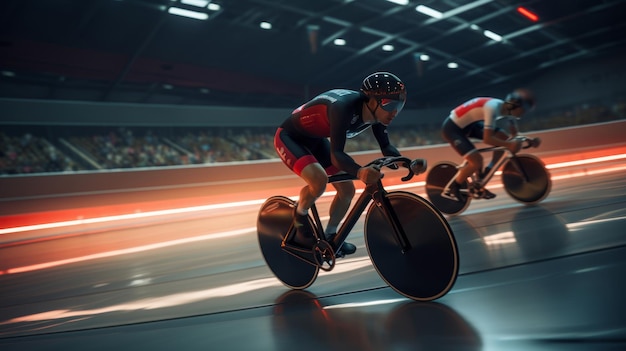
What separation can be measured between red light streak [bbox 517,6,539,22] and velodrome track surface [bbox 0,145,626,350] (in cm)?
1431

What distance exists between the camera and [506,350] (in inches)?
61.1

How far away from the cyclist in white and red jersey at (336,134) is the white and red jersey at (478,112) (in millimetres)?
2528

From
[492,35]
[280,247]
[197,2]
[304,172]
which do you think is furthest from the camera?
[492,35]

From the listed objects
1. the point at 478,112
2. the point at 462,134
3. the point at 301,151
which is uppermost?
the point at 478,112

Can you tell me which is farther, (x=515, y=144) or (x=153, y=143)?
(x=153, y=143)

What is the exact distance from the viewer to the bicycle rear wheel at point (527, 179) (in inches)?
193

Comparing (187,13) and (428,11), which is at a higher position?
(428,11)

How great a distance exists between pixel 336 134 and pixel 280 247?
0.93m

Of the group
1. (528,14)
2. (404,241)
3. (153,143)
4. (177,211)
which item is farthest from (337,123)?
(528,14)

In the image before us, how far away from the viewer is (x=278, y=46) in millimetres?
16281

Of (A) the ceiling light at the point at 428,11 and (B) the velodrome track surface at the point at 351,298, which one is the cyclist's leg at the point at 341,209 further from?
(A) the ceiling light at the point at 428,11

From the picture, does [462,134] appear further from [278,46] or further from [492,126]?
[278,46]

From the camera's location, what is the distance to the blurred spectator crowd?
11.4 m

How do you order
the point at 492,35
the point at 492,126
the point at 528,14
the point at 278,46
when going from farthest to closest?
the point at 492,35
the point at 528,14
the point at 278,46
the point at 492,126
